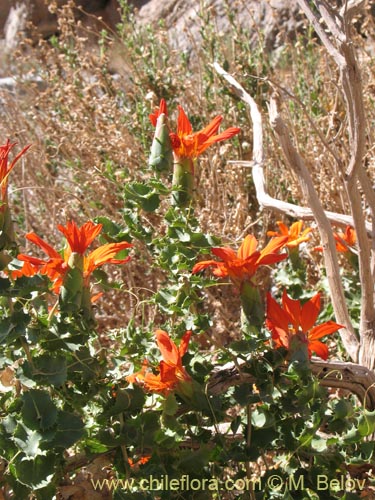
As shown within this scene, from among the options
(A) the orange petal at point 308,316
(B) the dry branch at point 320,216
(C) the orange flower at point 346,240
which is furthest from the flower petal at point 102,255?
(C) the orange flower at point 346,240

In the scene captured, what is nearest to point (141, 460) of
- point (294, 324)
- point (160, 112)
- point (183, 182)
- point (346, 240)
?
point (294, 324)

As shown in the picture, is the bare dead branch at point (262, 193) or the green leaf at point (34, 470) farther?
the bare dead branch at point (262, 193)

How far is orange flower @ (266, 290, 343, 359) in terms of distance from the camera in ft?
3.97

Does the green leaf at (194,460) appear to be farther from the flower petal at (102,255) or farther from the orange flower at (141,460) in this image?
the flower petal at (102,255)

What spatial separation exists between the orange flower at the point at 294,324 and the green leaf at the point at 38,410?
0.39m

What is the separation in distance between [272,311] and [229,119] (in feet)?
5.26

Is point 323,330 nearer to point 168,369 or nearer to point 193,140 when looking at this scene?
point 168,369

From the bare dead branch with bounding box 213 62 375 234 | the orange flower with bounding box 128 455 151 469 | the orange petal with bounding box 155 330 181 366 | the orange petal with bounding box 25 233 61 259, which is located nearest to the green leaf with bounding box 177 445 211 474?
the orange flower with bounding box 128 455 151 469

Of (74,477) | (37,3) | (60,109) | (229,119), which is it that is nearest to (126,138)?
(229,119)

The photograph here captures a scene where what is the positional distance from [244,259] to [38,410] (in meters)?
0.39

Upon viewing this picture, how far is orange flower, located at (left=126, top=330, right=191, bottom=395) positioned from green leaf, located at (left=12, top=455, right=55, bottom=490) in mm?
200

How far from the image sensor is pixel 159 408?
1241 mm

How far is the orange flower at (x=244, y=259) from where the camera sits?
117 centimetres

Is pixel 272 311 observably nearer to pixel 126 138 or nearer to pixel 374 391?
pixel 374 391
